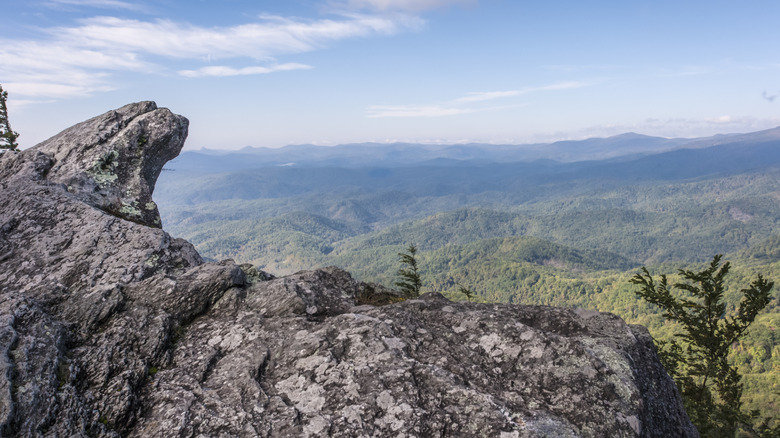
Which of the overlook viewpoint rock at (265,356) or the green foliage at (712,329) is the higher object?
the overlook viewpoint rock at (265,356)

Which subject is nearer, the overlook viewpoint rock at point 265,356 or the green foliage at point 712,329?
the overlook viewpoint rock at point 265,356

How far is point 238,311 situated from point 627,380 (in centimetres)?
707

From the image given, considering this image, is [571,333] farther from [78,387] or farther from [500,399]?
[78,387]

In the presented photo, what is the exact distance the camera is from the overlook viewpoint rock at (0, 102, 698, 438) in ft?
17.4

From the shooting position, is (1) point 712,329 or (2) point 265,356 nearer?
(2) point 265,356

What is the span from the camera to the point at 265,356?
6.64 metres

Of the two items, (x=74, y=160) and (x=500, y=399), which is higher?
(x=74, y=160)

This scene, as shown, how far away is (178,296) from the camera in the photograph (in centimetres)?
768

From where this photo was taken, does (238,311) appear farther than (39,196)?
No

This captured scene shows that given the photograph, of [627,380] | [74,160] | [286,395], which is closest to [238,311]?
[286,395]

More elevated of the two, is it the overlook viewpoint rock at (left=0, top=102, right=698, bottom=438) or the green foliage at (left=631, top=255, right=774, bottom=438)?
the overlook viewpoint rock at (left=0, top=102, right=698, bottom=438)

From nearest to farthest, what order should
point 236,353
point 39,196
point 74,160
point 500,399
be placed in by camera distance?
point 500,399
point 236,353
point 39,196
point 74,160

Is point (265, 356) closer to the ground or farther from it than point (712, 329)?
farther from it

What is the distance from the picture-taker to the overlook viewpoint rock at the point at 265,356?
5.31 m
